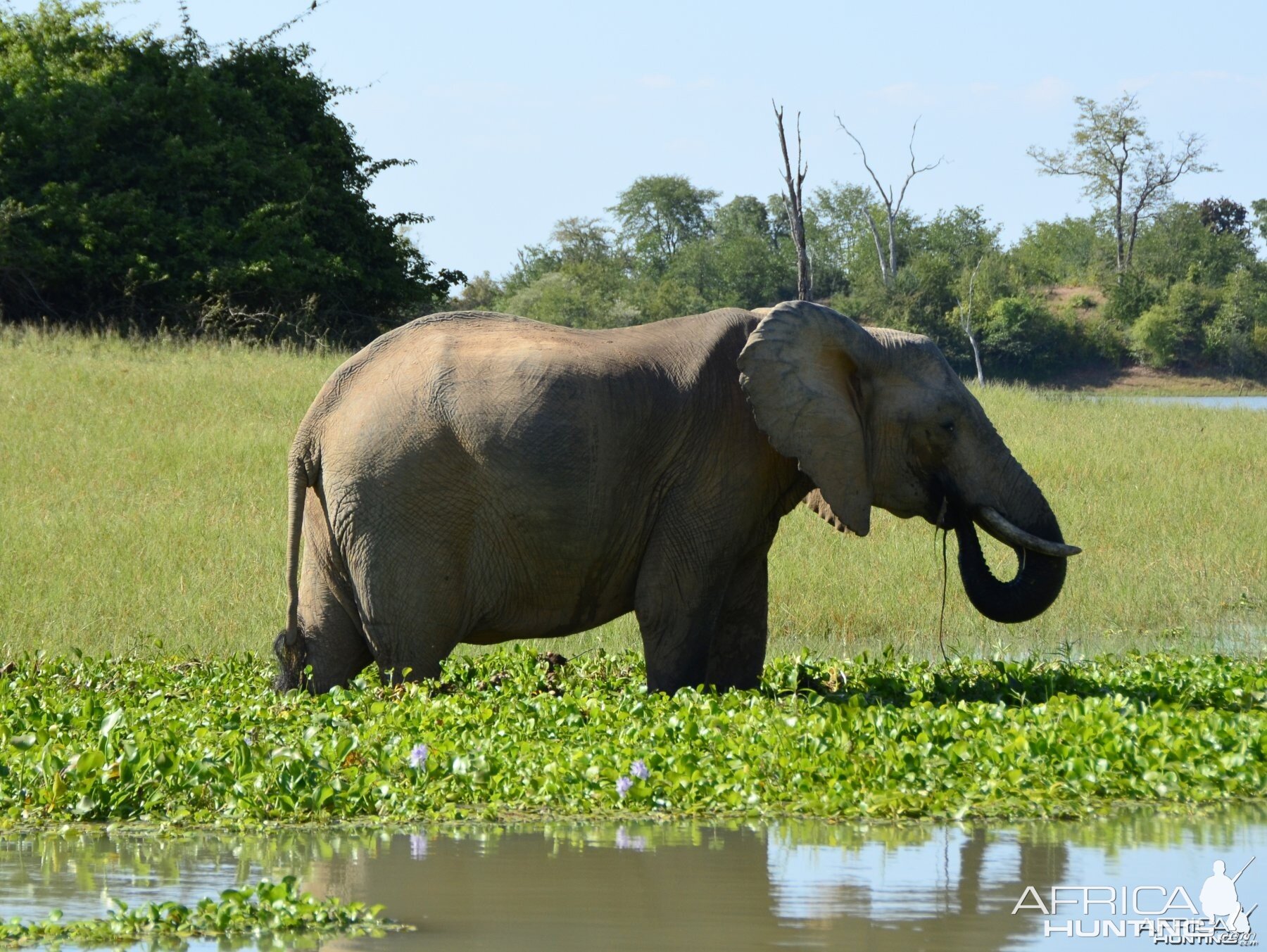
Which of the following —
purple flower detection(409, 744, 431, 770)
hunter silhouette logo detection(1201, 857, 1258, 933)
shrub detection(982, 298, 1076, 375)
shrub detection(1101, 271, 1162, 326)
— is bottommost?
hunter silhouette logo detection(1201, 857, 1258, 933)

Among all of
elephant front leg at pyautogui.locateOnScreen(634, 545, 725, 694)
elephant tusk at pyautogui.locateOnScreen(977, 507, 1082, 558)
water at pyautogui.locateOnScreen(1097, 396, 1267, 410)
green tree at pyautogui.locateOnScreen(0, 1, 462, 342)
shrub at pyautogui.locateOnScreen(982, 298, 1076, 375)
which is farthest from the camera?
shrub at pyautogui.locateOnScreen(982, 298, 1076, 375)

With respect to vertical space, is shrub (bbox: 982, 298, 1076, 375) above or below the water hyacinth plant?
above

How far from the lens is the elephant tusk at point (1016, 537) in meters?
8.95

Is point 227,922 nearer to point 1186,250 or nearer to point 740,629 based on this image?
point 740,629

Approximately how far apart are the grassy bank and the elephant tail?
445mm

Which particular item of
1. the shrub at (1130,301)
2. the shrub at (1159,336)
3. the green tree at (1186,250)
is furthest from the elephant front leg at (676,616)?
the green tree at (1186,250)

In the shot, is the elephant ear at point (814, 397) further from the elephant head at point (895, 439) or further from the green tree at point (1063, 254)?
the green tree at point (1063, 254)

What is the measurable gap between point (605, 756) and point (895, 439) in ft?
9.22

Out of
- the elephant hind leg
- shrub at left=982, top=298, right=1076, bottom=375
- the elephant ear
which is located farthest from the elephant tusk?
shrub at left=982, top=298, right=1076, bottom=375

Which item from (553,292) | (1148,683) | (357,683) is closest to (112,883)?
(357,683)

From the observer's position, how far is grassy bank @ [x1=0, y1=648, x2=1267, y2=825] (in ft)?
22.0

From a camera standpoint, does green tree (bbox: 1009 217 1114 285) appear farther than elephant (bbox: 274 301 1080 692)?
Yes

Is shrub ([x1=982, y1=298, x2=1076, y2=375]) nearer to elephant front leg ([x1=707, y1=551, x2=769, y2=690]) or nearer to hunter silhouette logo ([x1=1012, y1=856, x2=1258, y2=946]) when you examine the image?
elephant front leg ([x1=707, y1=551, x2=769, y2=690])

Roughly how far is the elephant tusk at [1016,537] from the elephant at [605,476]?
1cm
